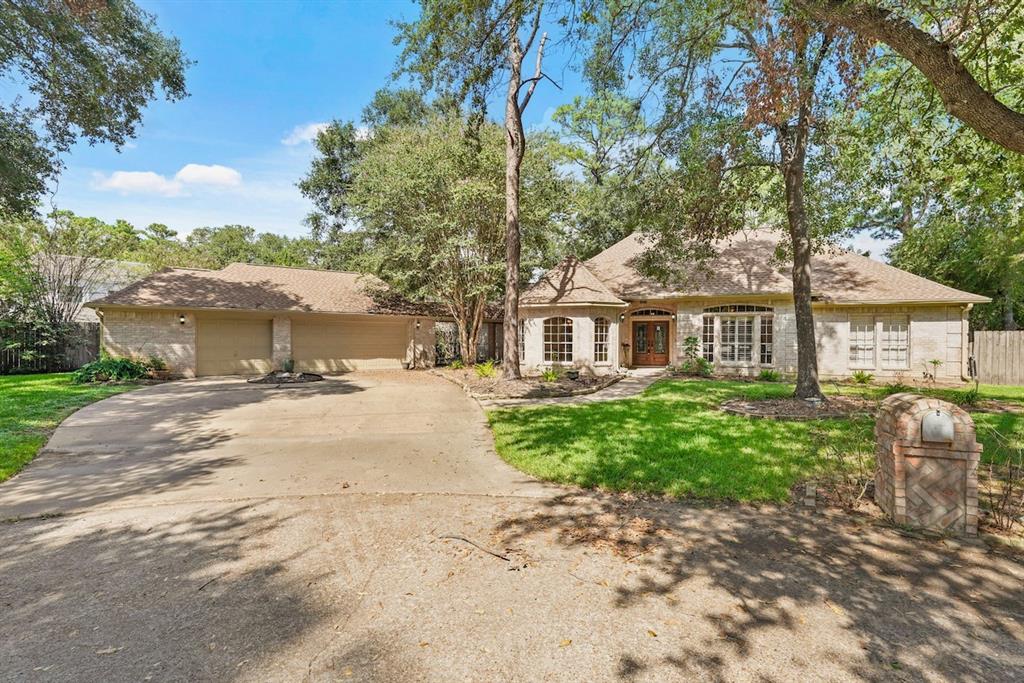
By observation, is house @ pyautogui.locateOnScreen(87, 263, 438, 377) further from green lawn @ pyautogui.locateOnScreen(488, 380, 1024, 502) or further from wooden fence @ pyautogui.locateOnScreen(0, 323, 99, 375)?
green lawn @ pyautogui.locateOnScreen(488, 380, 1024, 502)

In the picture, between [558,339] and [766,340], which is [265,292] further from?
[766,340]

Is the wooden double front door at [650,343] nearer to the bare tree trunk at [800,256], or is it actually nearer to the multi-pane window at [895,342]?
the multi-pane window at [895,342]

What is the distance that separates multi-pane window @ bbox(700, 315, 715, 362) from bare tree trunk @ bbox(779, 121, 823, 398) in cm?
590

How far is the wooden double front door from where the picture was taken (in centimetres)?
1830

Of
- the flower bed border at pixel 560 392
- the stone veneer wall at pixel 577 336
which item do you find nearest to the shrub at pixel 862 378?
the flower bed border at pixel 560 392

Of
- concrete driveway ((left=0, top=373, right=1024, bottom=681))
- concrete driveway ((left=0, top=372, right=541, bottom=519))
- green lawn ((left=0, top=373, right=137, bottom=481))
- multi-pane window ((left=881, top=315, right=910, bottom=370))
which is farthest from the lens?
multi-pane window ((left=881, top=315, right=910, bottom=370))

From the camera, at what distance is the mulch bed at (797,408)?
856 cm

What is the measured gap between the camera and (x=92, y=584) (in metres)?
3.19

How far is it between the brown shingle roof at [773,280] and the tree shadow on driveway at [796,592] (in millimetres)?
10401

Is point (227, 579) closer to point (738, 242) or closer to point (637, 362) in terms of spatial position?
point (637, 362)

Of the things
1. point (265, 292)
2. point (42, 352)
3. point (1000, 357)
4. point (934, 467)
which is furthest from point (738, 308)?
point (42, 352)

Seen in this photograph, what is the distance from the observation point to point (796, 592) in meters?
3.09

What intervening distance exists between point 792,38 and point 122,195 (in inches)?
1046

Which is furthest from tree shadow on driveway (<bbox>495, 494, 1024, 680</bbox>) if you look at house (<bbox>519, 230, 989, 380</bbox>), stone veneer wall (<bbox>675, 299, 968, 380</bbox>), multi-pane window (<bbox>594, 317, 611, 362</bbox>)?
stone veneer wall (<bbox>675, 299, 968, 380</bbox>)
